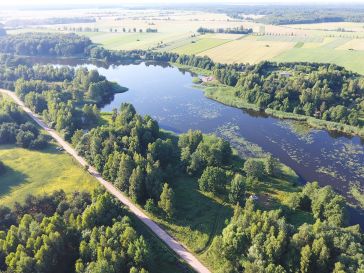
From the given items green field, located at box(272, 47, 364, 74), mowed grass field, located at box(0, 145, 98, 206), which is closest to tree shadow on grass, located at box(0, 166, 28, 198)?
mowed grass field, located at box(0, 145, 98, 206)

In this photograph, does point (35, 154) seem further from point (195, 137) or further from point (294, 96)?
point (294, 96)

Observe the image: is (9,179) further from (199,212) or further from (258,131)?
(258,131)

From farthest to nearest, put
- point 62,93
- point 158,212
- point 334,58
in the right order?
point 334,58
point 62,93
point 158,212

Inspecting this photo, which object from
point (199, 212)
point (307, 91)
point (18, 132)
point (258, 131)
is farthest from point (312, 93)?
point (18, 132)

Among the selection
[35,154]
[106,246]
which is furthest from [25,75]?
[106,246]

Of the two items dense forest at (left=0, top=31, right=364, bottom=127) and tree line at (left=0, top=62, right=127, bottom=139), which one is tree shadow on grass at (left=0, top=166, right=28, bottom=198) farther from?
dense forest at (left=0, top=31, right=364, bottom=127)

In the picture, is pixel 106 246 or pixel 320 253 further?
pixel 106 246

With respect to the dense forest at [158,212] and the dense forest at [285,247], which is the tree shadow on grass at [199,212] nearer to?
the dense forest at [158,212]
